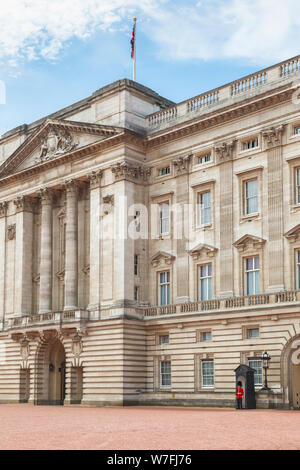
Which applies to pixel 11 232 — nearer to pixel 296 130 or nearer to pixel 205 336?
pixel 205 336

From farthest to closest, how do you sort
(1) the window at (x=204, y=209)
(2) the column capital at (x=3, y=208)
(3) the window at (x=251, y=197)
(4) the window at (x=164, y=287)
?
(2) the column capital at (x=3, y=208)
(4) the window at (x=164, y=287)
(1) the window at (x=204, y=209)
(3) the window at (x=251, y=197)

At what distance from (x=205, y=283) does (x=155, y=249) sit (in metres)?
5.37

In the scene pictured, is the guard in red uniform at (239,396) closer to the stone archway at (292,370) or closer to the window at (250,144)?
the stone archway at (292,370)

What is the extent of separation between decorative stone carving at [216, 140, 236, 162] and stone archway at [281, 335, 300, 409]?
13128mm

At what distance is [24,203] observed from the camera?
60.1m

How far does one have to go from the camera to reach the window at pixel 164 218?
5134 cm

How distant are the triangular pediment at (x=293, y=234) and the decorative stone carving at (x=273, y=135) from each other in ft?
18.9

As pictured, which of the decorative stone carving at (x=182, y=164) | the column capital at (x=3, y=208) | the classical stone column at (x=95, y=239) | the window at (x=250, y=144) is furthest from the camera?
the column capital at (x=3, y=208)

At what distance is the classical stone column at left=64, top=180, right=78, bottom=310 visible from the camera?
5372cm

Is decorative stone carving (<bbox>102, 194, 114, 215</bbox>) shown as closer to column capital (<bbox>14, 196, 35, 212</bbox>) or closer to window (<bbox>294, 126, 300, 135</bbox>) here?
column capital (<bbox>14, 196, 35, 212</bbox>)

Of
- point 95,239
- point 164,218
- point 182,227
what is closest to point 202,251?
point 182,227

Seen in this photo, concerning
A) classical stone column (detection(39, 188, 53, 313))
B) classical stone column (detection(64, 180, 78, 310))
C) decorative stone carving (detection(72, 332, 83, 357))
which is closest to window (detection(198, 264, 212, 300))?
decorative stone carving (detection(72, 332, 83, 357))

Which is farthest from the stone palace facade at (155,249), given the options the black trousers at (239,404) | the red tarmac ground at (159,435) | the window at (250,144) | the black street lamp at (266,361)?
the red tarmac ground at (159,435)
